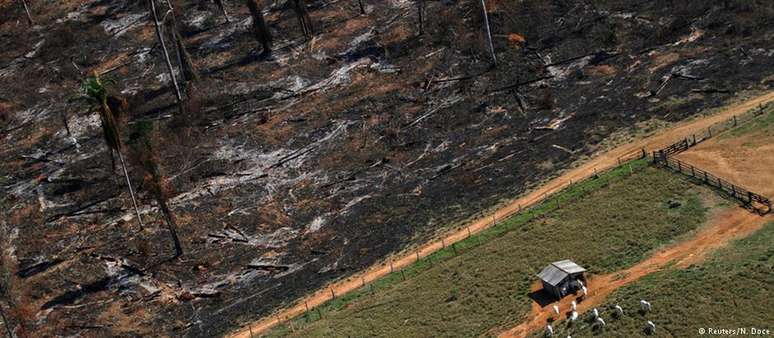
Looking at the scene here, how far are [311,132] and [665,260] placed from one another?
126 feet

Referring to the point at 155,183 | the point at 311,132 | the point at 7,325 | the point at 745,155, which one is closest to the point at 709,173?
the point at 745,155

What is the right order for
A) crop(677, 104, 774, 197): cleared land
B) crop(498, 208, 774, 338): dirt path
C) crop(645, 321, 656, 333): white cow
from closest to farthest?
crop(645, 321, 656, 333): white cow → crop(498, 208, 774, 338): dirt path → crop(677, 104, 774, 197): cleared land

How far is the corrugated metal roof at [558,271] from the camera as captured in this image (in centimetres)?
4525

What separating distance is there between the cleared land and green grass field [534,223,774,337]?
7625 millimetres

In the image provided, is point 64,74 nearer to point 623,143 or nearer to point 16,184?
point 16,184

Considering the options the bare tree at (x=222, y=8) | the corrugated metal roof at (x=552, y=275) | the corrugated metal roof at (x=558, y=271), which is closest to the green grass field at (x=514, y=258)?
the corrugated metal roof at (x=558, y=271)

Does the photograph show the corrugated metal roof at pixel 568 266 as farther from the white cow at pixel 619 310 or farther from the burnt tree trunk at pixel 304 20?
the burnt tree trunk at pixel 304 20

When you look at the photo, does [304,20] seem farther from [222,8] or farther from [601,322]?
[601,322]

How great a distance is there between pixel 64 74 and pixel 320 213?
44.7 m

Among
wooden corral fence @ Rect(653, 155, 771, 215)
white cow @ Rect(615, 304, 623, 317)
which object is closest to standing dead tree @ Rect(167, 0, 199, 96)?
wooden corral fence @ Rect(653, 155, 771, 215)

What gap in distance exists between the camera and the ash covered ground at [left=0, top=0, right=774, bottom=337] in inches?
2345

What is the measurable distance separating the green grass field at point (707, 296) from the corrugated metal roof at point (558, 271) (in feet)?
9.56

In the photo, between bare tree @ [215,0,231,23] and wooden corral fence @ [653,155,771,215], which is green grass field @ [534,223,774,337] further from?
bare tree @ [215,0,231,23]

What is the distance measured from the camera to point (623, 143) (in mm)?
61594
